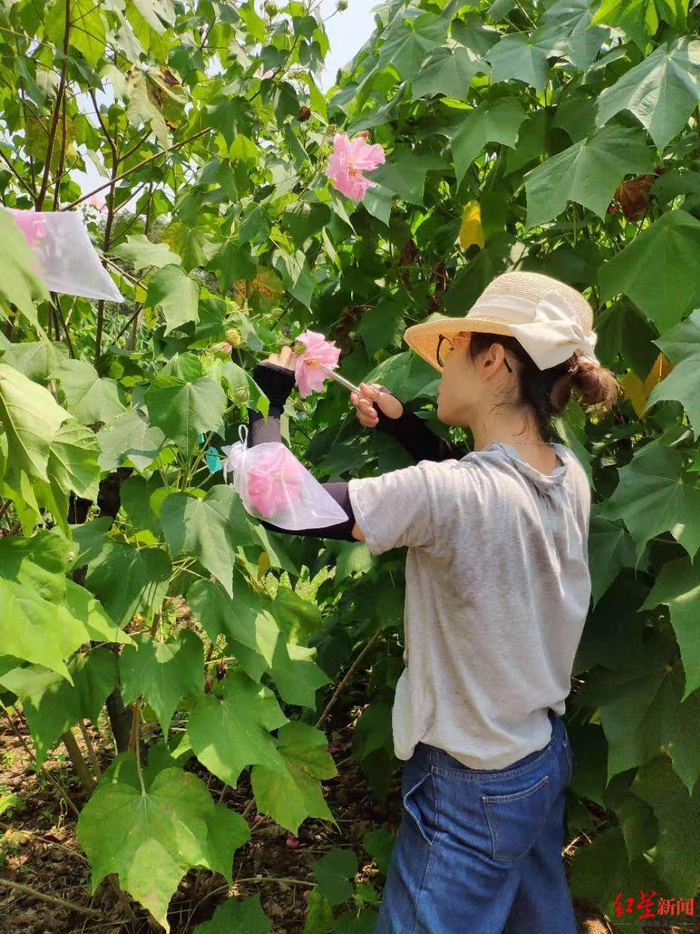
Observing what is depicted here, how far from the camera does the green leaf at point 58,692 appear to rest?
5.66 feet

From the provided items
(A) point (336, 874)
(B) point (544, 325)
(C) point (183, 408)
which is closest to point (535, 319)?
(B) point (544, 325)

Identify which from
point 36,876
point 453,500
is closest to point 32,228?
point 453,500

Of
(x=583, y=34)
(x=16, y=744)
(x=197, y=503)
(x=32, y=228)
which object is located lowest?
(x=16, y=744)

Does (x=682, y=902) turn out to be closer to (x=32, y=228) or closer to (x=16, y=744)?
(x=32, y=228)

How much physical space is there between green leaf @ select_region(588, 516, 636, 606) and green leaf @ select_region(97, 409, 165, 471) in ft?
3.33

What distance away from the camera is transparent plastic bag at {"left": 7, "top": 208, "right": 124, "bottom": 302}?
1.42m

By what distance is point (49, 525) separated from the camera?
2768 millimetres

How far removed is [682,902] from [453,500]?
1394mm

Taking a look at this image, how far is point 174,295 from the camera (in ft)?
5.80

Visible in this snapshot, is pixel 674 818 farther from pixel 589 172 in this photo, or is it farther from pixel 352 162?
pixel 352 162

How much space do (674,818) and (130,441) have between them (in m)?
1.54

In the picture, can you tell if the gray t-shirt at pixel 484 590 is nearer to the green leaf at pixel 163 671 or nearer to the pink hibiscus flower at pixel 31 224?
the green leaf at pixel 163 671

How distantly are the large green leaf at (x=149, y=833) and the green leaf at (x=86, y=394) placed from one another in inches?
32.0

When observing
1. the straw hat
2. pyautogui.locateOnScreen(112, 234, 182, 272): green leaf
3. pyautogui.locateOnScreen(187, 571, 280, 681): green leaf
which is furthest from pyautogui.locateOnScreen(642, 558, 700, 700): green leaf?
pyautogui.locateOnScreen(112, 234, 182, 272): green leaf
